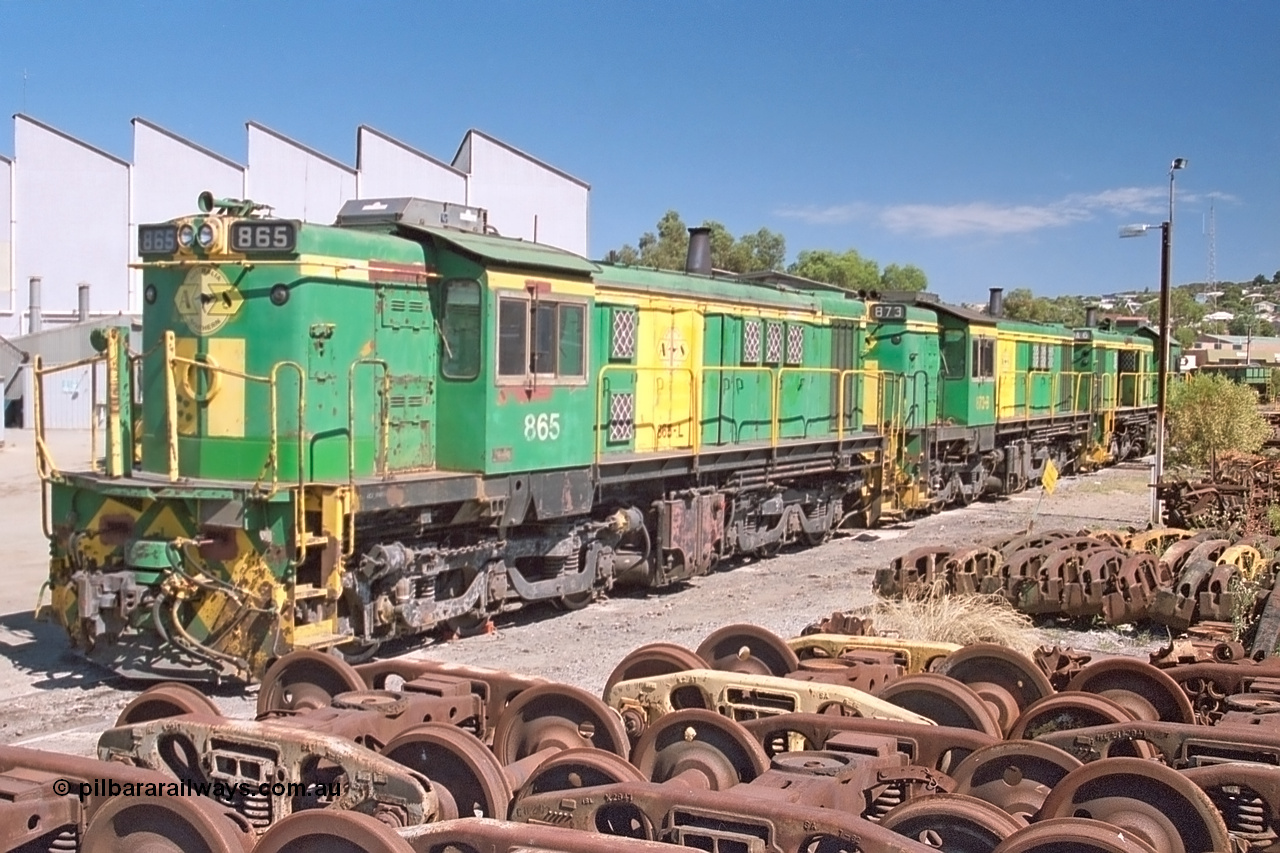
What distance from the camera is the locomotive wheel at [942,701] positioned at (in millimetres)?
5883

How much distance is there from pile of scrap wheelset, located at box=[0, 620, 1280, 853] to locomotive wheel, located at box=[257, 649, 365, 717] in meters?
0.01

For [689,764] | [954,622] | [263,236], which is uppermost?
[263,236]

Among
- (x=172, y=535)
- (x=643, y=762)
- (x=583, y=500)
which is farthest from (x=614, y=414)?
(x=643, y=762)

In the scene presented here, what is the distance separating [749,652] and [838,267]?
2600 inches

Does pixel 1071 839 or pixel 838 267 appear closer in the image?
pixel 1071 839

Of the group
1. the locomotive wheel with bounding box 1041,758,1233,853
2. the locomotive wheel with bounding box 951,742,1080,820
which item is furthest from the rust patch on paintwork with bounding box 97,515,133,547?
the locomotive wheel with bounding box 1041,758,1233,853

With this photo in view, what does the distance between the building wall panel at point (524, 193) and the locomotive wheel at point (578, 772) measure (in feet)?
120

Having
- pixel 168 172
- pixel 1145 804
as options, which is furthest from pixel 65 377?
pixel 1145 804

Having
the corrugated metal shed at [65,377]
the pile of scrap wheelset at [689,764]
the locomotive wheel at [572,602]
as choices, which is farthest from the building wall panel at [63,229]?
the pile of scrap wheelset at [689,764]

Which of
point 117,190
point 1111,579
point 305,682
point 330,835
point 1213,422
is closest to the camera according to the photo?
point 330,835

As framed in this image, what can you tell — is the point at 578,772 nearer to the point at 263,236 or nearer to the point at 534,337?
the point at 263,236

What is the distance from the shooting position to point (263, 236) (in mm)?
9367

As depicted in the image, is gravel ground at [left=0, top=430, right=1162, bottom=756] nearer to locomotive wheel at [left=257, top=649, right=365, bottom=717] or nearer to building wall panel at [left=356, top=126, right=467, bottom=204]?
locomotive wheel at [left=257, top=649, right=365, bottom=717]

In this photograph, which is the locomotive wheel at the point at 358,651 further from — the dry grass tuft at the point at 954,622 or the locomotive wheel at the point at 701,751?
the locomotive wheel at the point at 701,751
